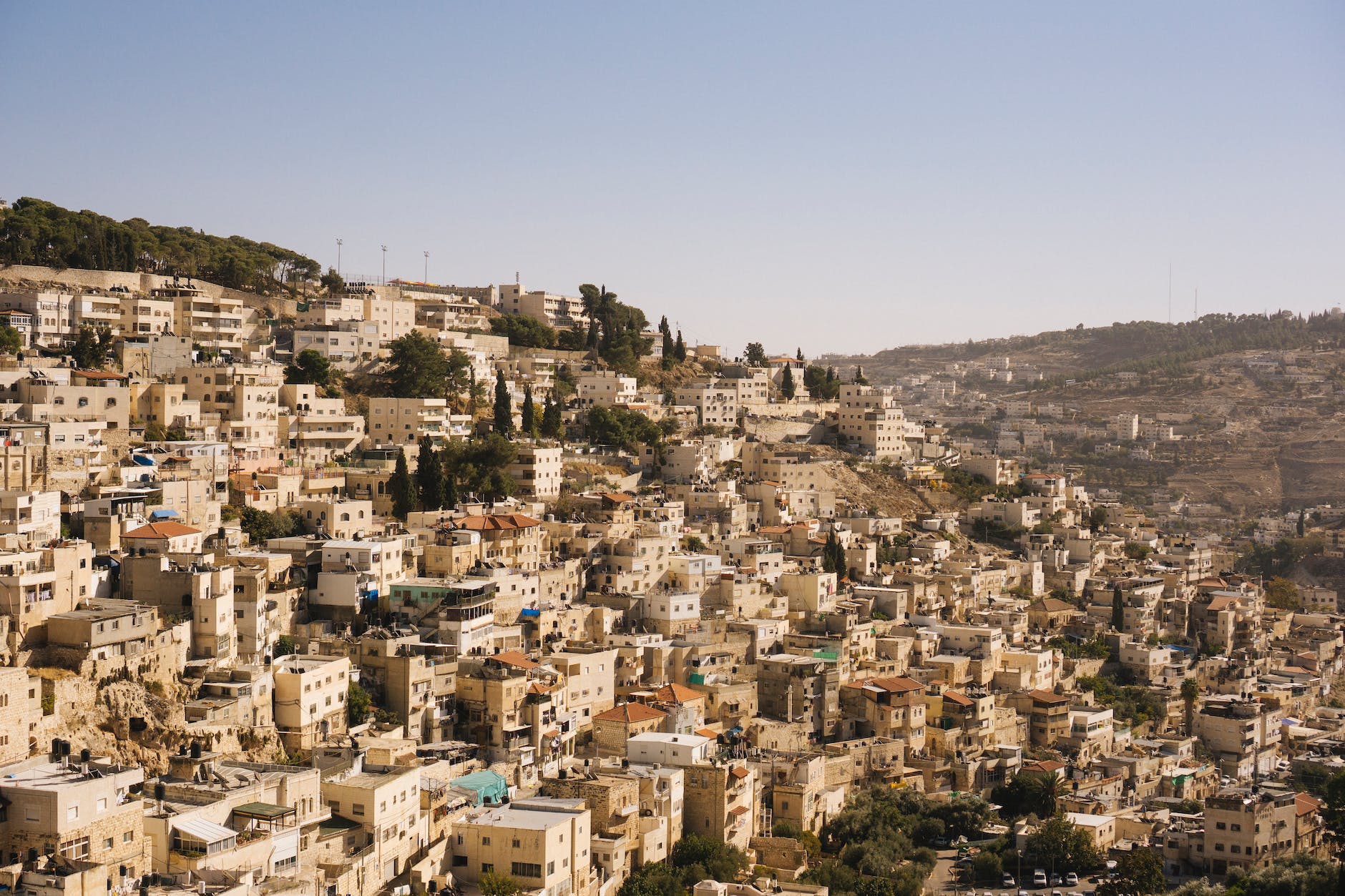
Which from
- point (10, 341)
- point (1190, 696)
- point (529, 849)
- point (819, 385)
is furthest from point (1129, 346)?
point (529, 849)

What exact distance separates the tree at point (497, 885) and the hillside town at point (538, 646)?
0.22 ft

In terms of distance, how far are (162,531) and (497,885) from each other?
29.3ft

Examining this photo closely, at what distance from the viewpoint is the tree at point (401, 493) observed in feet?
109

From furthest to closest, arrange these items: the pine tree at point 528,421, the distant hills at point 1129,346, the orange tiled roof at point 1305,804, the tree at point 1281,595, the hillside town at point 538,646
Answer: the distant hills at point 1129,346 < the tree at point 1281,595 < the pine tree at point 528,421 < the orange tiled roof at point 1305,804 < the hillside town at point 538,646

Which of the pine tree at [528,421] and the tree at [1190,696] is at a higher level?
the pine tree at [528,421]

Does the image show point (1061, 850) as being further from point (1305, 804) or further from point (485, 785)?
point (485, 785)

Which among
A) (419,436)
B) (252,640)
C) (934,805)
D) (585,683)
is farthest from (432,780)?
(419,436)

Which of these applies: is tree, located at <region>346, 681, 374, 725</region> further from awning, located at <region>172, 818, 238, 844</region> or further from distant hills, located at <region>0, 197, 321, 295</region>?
distant hills, located at <region>0, 197, 321, 295</region>

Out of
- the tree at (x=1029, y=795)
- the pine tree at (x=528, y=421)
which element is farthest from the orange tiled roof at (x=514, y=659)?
the pine tree at (x=528, y=421)

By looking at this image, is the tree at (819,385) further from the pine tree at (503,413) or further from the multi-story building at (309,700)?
the multi-story building at (309,700)

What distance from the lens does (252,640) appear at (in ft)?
79.0

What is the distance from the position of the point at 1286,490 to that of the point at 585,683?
245ft

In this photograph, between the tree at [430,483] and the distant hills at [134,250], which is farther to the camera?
the distant hills at [134,250]

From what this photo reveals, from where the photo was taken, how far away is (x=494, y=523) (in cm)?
3177
